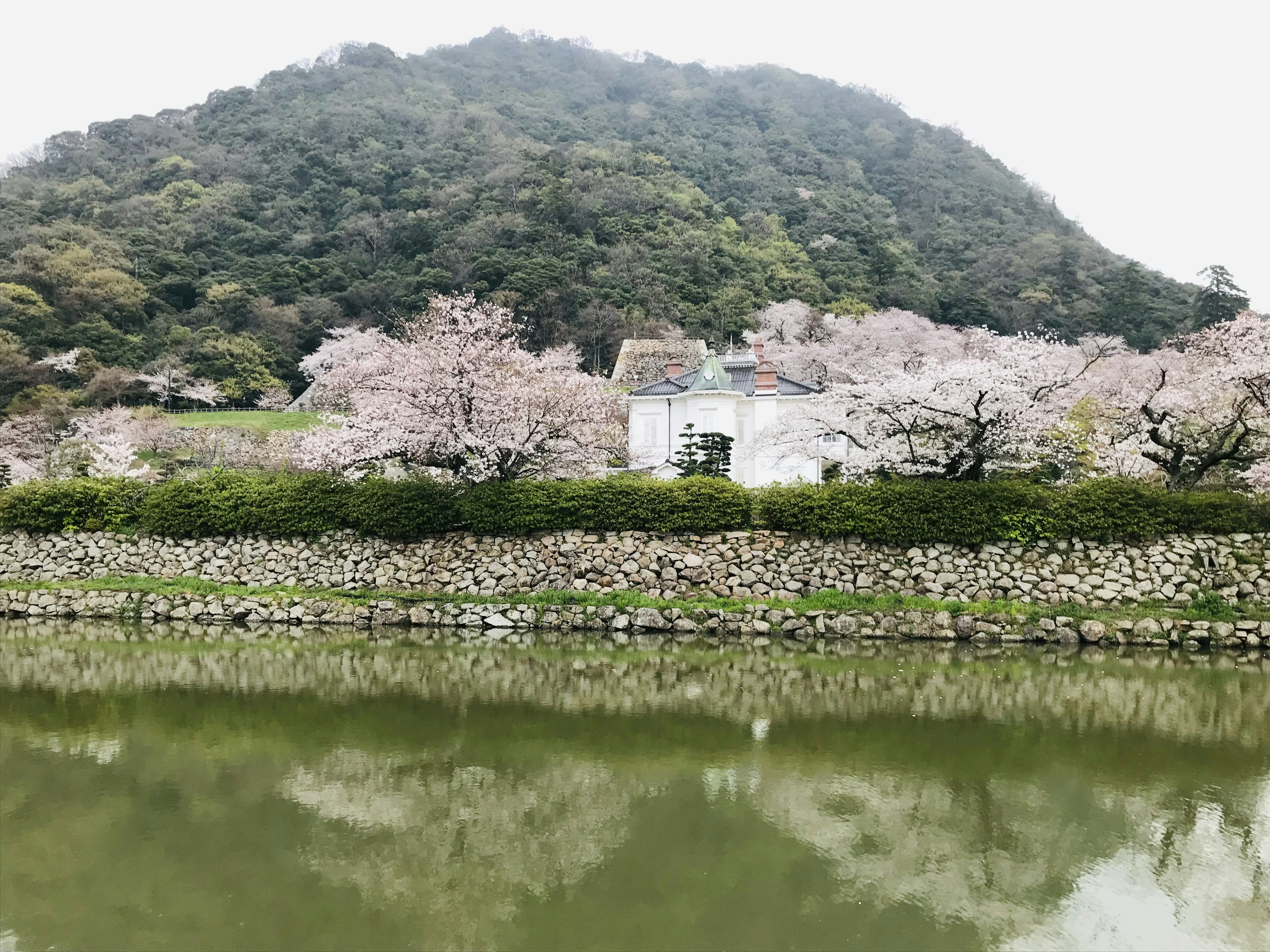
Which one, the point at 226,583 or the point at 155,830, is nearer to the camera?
the point at 155,830

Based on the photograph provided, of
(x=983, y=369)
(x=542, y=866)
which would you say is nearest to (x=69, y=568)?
(x=542, y=866)

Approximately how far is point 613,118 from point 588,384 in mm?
79380

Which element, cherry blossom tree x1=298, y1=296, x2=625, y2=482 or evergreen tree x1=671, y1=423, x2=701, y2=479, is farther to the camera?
evergreen tree x1=671, y1=423, x2=701, y2=479

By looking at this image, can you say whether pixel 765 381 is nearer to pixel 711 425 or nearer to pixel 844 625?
pixel 711 425

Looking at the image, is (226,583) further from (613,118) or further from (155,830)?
(613,118)

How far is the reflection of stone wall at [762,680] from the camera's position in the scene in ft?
29.7

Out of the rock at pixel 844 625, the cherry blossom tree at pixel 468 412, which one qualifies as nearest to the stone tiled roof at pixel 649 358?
the cherry blossom tree at pixel 468 412

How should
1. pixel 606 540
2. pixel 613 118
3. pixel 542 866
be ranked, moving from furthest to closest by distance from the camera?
pixel 613 118 < pixel 606 540 < pixel 542 866

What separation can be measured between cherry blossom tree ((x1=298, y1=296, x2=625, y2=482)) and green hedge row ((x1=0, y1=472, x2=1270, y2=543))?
0.86 meters

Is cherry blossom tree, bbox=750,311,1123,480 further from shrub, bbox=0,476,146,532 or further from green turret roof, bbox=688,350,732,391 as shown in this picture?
shrub, bbox=0,476,146,532

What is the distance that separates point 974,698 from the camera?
964 centimetres

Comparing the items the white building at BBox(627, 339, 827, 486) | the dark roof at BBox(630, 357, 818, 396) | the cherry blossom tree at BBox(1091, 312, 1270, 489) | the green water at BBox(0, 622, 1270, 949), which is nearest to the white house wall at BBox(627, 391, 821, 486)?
the white building at BBox(627, 339, 827, 486)

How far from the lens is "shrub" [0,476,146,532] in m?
17.4

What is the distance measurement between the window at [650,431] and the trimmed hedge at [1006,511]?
13862mm
